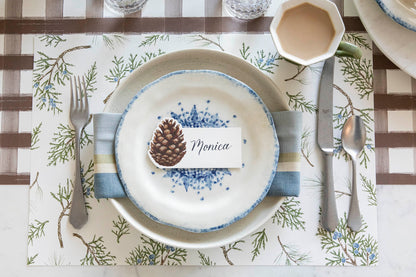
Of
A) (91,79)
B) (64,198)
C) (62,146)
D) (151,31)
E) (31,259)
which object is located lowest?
(31,259)

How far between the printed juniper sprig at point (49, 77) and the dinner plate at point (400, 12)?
574 mm

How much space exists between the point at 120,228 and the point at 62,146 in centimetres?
20

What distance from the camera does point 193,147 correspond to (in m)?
0.76

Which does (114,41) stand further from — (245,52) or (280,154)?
(280,154)

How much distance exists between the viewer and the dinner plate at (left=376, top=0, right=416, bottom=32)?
745mm

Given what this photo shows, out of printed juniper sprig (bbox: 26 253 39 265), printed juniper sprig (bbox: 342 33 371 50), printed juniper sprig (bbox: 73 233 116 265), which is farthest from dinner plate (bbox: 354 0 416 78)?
printed juniper sprig (bbox: 26 253 39 265)

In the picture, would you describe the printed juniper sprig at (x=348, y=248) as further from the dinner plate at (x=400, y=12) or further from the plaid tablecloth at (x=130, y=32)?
the dinner plate at (x=400, y=12)

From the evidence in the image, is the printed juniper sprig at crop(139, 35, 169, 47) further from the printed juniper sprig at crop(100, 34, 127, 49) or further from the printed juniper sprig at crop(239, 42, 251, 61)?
the printed juniper sprig at crop(239, 42, 251, 61)

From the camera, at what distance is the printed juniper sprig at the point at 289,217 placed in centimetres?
80

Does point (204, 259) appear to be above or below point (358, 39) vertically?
below

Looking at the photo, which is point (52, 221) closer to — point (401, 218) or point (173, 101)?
point (173, 101)

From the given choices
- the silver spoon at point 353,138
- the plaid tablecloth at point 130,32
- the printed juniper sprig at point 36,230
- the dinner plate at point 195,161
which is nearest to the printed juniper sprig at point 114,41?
the plaid tablecloth at point 130,32

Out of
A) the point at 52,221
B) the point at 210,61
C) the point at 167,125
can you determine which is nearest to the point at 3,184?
the point at 52,221

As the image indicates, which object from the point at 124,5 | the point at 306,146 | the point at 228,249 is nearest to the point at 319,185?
the point at 306,146
